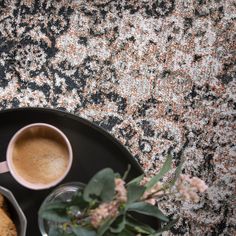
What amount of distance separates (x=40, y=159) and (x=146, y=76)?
311mm

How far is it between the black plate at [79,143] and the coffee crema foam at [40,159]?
0.03 m

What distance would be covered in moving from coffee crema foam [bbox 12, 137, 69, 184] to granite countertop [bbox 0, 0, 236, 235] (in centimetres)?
18

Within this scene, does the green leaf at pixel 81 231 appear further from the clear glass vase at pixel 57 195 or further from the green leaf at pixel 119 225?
the clear glass vase at pixel 57 195

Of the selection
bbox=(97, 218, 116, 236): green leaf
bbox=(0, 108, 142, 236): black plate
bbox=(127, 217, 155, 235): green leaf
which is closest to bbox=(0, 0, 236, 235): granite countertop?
bbox=(0, 108, 142, 236): black plate

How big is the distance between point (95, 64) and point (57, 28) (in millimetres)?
108

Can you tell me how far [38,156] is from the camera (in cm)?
82

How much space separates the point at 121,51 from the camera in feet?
3.34

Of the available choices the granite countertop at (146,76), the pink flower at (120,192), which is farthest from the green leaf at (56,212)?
the granite countertop at (146,76)

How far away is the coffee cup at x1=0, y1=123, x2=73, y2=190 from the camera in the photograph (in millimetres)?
803

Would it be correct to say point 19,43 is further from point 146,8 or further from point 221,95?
point 221,95

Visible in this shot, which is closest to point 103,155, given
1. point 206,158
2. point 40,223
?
point 40,223

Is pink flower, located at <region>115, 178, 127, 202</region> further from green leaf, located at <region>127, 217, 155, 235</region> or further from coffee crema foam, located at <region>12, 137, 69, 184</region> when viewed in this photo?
coffee crema foam, located at <region>12, 137, 69, 184</region>

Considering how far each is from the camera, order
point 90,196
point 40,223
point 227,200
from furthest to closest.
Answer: point 227,200 → point 40,223 → point 90,196

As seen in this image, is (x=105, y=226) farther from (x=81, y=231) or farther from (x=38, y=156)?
(x=38, y=156)
